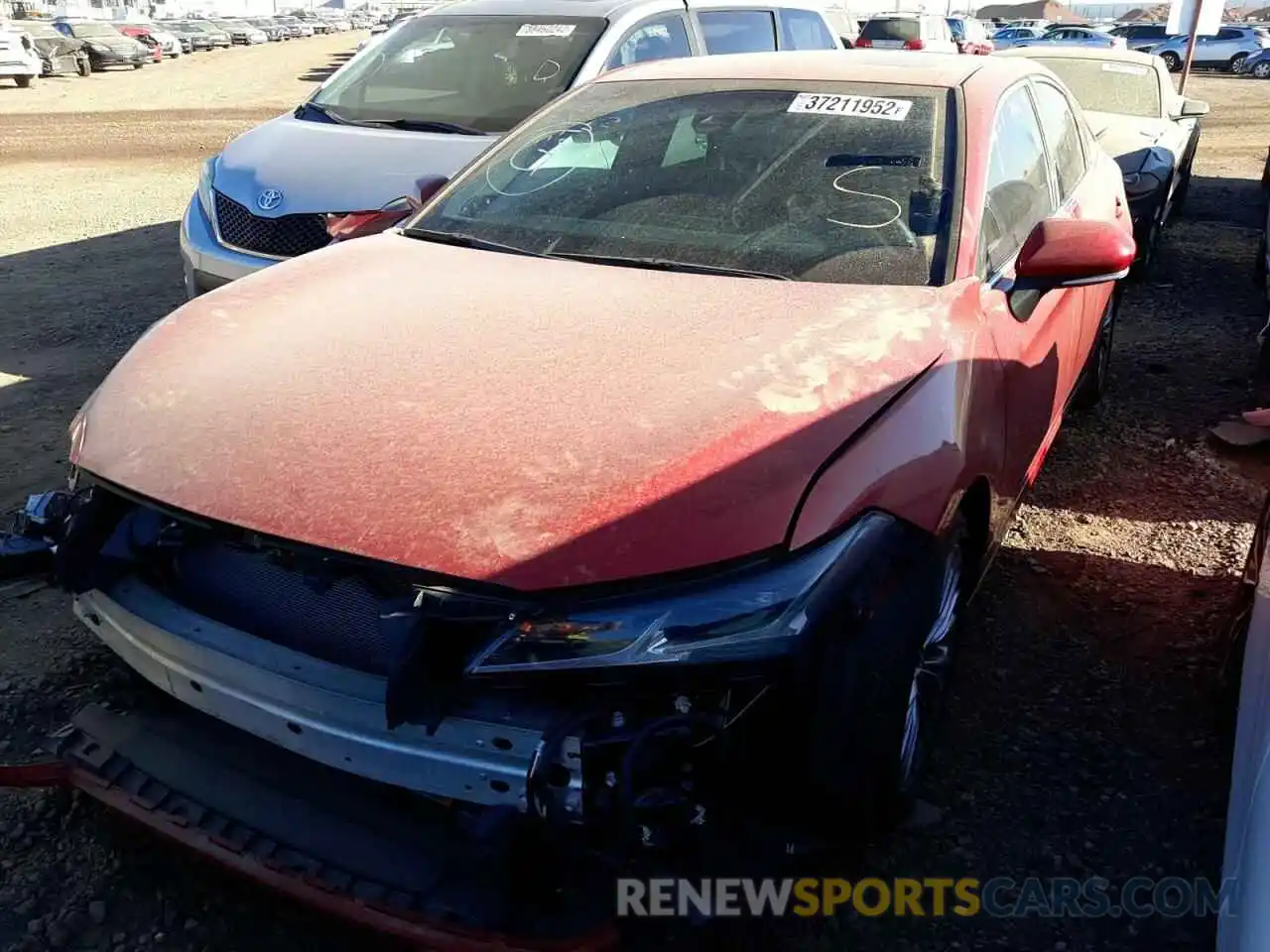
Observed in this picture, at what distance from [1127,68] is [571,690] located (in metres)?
8.40

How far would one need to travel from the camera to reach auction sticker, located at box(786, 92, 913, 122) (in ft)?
10.0

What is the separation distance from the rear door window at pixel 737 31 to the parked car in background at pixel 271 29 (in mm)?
46511

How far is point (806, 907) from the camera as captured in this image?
7.28ft

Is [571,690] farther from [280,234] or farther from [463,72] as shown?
[463,72]

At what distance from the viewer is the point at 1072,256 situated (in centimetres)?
268

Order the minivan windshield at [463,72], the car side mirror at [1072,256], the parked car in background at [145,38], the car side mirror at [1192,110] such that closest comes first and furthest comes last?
the car side mirror at [1072,256], the minivan windshield at [463,72], the car side mirror at [1192,110], the parked car in background at [145,38]

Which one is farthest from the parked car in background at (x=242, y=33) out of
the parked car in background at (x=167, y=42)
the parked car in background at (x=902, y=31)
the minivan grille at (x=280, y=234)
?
the minivan grille at (x=280, y=234)

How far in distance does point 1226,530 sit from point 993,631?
1278 millimetres

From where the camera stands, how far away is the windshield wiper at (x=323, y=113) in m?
5.77

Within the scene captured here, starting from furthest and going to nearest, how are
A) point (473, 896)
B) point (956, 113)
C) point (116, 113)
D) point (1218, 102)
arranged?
1. point (1218, 102)
2. point (116, 113)
3. point (956, 113)
4. point (473, 896)

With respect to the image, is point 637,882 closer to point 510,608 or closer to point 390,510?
point 510,608

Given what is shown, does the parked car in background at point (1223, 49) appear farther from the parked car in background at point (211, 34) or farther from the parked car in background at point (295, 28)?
the parked car in background at point (295, 28)

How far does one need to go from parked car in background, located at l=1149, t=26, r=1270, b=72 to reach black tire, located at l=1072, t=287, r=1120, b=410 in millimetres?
31170

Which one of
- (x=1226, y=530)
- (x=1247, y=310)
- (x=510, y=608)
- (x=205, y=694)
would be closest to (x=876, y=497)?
(x=510, y=608)
